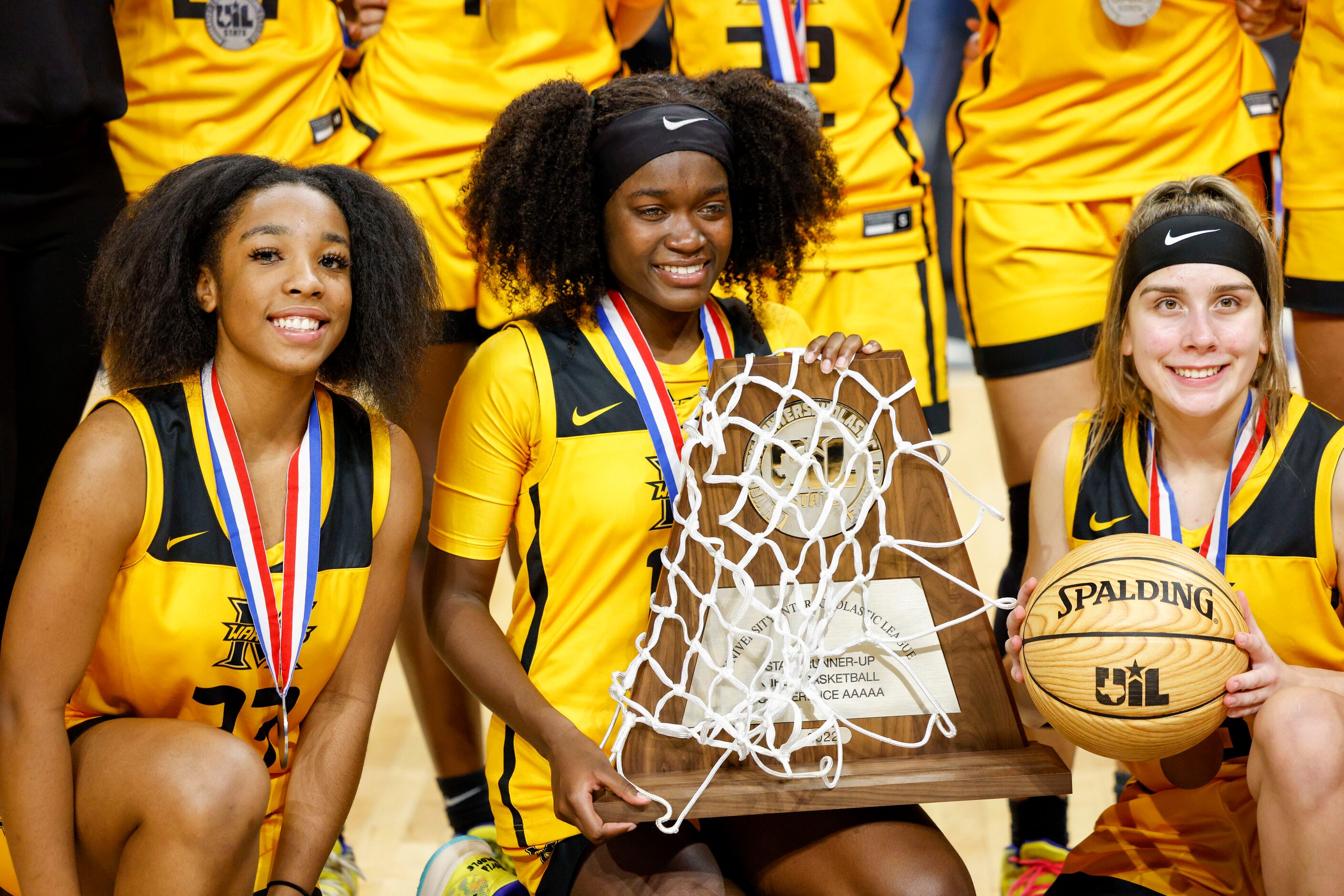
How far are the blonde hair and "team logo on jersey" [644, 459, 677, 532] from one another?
717mm

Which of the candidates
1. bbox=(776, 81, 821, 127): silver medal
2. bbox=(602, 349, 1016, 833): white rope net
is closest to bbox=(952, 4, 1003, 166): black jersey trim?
bbox=(776, 81, 821, 127): silver medal

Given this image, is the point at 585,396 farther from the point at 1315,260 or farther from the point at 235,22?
the point at 1315,260

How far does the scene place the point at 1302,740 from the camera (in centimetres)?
199

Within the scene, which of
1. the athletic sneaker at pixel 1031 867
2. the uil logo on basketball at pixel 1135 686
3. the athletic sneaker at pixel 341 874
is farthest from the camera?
the athletic sneaker at pixel 1031 867

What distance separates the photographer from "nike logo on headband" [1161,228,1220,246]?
2.36 meters

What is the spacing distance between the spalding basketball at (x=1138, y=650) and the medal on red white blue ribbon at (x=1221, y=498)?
245 millimetres

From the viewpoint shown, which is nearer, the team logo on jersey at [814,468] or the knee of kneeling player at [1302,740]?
the knee of kneeling player at [1302,740]

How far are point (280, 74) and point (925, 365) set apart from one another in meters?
1.60

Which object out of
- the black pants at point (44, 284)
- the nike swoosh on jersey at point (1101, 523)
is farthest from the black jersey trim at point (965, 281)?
the black pants at point (44, 284)

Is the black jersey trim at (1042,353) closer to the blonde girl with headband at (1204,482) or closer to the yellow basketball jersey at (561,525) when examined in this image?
the blonde girl with headband at (1204,482)

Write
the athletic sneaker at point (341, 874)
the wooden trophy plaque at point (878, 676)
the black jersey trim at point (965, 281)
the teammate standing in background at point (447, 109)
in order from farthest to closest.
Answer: the black jersey trim at point (965, 281) < the teammate standing in background at point (447, 109) < the athletic sneaker at point (341, 874) < the wooden trophy plaque at point (878, 676)

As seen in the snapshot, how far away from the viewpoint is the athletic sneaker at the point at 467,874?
267 cm

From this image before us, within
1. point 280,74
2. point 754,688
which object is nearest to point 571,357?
point 754,688

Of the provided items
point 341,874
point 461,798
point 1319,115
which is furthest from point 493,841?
point 1319,115
